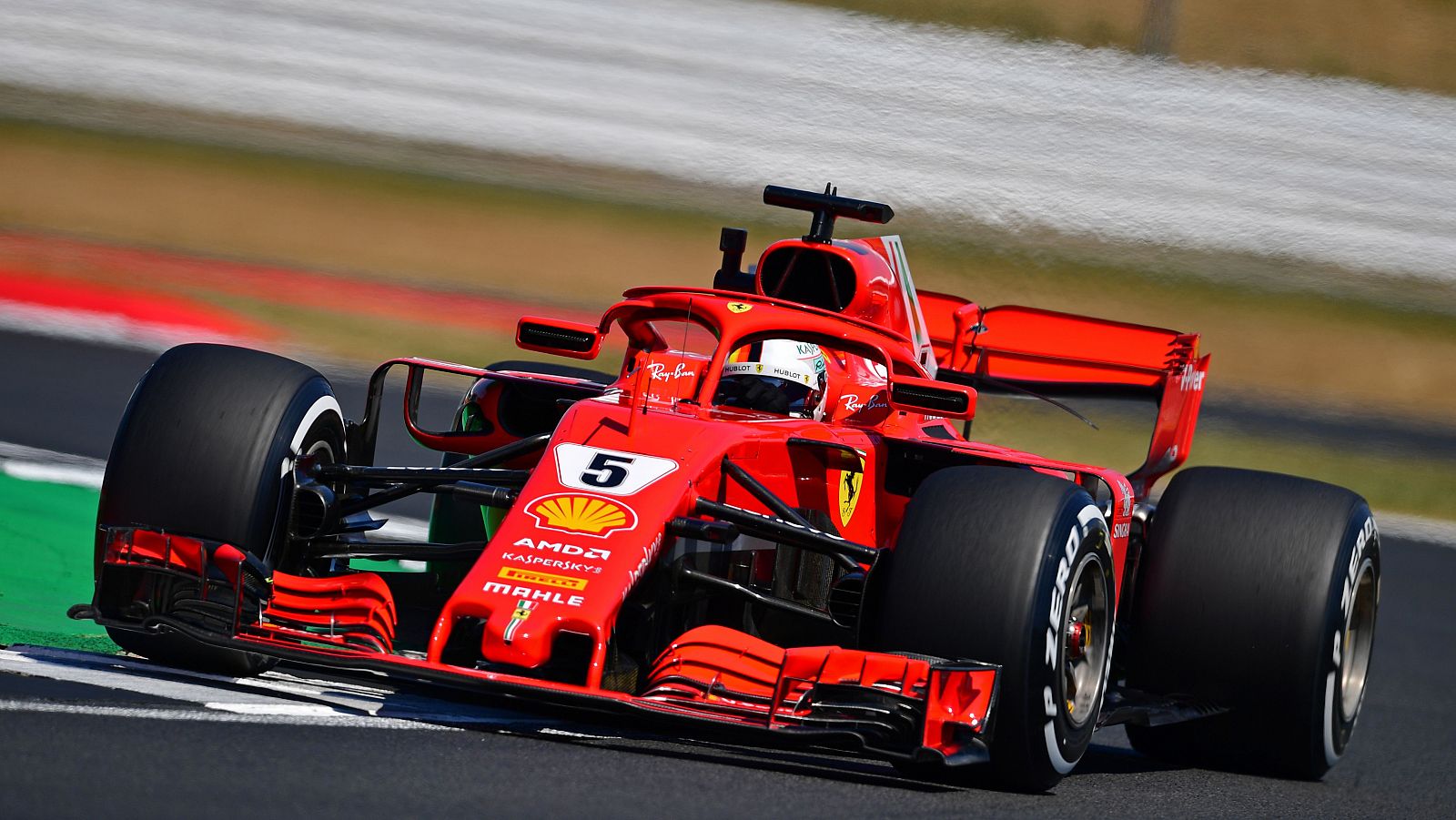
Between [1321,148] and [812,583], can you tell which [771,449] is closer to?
[812,583]

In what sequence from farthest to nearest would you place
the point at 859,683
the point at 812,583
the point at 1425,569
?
1. the point at 1425,569
2. the point at 812,583
3. the point at 859,683

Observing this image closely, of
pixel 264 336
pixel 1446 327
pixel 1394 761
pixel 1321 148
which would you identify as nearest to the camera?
pixel 1394 761

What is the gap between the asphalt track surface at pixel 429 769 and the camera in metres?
4.10

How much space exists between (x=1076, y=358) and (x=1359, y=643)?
87.2 inches

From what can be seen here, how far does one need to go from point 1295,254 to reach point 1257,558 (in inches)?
403

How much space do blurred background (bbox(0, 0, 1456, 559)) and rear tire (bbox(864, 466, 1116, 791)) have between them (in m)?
8.72

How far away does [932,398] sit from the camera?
6.11 m

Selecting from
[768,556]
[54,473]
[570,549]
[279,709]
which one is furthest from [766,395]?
[54,473]

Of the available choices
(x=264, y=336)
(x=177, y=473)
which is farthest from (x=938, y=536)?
(x=264, y=336)

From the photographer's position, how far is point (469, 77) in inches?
678

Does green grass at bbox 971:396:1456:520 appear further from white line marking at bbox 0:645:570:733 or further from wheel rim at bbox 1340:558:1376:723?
white line marking at bbox 0:645:570:733

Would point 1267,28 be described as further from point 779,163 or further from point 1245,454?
point 1245,454

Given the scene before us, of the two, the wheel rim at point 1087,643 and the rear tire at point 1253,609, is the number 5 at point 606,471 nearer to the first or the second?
the wheel rim at point 1087,643

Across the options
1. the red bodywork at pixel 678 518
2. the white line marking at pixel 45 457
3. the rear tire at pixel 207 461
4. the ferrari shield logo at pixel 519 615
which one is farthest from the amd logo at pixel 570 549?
the white line marking at pixel 45 457
